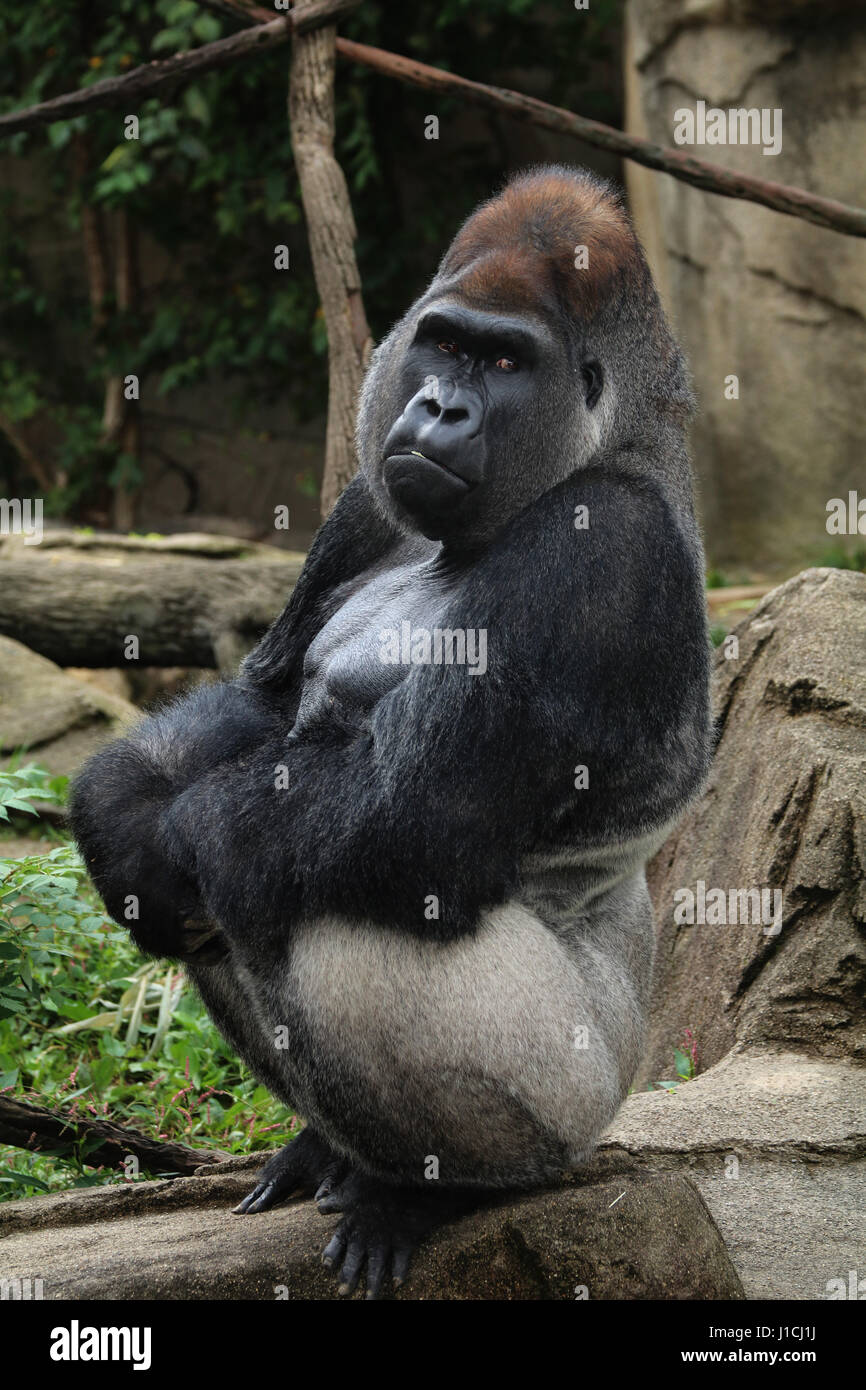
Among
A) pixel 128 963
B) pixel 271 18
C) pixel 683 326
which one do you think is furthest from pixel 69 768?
pixel 683 326

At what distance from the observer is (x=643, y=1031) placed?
9.46 feet

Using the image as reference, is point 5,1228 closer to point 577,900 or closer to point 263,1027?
point 263,1027

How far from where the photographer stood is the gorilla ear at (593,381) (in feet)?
8.53

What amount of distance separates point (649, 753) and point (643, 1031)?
0.67 metres

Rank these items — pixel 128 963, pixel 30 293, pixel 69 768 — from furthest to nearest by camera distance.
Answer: pixel 30 293
pixel 69 768
pixel 128 963

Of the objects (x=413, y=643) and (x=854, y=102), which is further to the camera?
(x=854, y=102)

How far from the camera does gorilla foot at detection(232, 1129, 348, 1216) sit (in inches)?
113

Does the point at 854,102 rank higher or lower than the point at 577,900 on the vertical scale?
higher

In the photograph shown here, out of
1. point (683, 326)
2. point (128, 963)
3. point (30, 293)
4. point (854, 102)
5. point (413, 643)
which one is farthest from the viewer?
point (30, 293)

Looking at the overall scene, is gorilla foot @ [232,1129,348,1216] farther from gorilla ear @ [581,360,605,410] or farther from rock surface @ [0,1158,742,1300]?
gorilla ear @ [581,360,605,410]

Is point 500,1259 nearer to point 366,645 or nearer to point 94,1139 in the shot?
point 366,645

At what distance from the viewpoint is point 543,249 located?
2.58 m

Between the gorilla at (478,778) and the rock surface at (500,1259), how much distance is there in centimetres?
6

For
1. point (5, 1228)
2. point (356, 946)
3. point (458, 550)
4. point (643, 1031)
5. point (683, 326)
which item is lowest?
point (5, 1228)
